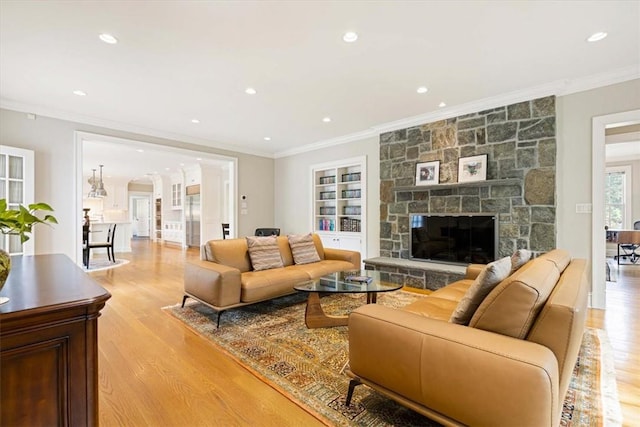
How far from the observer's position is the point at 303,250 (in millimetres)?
4141

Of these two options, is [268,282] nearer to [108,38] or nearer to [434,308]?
[434,308]

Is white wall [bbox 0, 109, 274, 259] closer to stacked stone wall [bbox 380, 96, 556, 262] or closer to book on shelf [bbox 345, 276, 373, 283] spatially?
book on shelf [bbox 345, 276, 373, 283]

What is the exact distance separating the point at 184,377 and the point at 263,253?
181 centimetres

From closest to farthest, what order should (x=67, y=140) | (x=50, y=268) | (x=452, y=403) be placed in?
(x=452, y=403) < (x=50, y=268) < (x=67, y=140)

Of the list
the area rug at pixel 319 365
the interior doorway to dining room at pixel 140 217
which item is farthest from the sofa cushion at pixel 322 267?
the interior doorway to dining room at pixel 140 217

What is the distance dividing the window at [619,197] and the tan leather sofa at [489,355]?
8668 mm

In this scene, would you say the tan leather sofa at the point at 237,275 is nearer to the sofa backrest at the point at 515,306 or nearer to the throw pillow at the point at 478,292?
the throw pillow at the point at 478,292

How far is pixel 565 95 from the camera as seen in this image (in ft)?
11.8

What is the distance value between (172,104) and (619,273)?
317 inches

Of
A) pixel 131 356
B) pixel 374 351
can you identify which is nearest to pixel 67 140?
pixel 131 356

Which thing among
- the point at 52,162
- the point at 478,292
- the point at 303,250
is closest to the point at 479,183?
the point at 303,250

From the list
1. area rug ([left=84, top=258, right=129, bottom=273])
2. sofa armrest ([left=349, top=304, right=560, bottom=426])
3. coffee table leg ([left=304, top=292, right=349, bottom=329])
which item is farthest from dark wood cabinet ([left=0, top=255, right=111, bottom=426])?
area rug ([left=84, top=258, right=129, bottom=273])

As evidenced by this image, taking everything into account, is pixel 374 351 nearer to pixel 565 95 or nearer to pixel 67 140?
pixel 565 95

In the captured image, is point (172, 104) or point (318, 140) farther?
point (318, 140)
